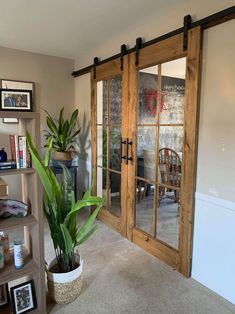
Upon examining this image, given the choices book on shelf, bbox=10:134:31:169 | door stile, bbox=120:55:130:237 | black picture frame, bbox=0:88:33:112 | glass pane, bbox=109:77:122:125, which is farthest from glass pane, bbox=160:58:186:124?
book on shelf, bbox=10:134:31:169

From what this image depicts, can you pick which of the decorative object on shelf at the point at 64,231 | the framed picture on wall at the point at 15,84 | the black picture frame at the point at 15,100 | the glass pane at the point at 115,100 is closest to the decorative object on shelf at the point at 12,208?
the decorative object on shelf at the point at 64,231

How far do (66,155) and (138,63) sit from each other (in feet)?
5.23

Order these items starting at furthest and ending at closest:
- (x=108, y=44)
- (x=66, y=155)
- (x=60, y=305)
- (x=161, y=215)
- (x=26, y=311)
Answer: (x=66, y=155)
(x=108, y=44)
(x=161, y=215)
(x=60, y=305)
(x=26, y=311)

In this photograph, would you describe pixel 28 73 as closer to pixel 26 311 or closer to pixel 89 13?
pixel 89 13

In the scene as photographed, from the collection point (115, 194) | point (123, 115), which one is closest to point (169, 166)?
point (123, 115)

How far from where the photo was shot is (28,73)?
348 centimetres

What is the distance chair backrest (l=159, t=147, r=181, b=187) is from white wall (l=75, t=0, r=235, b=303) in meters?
0.26

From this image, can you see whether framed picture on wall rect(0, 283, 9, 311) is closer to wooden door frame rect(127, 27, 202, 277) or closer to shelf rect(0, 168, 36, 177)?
shelf rect(0, 168, 36, 177)

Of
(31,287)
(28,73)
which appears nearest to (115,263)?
(31,287)

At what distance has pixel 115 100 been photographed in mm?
2953

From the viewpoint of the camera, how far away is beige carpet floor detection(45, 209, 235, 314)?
1773 mm

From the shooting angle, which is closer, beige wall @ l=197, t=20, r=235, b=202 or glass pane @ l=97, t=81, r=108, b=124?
beige wall @ l=197, t=20, r=235, b=202

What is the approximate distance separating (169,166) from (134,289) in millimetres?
1097

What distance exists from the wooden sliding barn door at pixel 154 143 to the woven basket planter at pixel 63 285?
94 centimetres
